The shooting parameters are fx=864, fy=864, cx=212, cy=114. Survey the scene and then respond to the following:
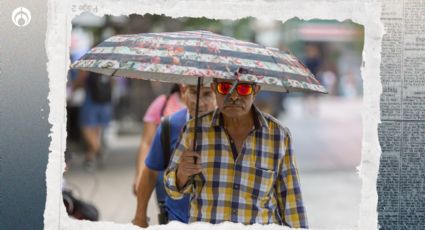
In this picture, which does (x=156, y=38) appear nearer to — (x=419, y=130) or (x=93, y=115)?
(x=419, y=130)

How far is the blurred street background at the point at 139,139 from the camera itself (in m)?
9.16

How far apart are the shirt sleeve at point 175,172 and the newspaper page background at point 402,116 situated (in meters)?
1.03

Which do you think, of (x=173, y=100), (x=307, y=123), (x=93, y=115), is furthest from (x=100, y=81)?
(x=307, y=123)

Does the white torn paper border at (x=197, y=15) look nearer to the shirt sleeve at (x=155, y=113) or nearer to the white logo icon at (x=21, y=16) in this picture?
the white logo icon at (x=21, y=16)

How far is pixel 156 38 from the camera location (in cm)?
398

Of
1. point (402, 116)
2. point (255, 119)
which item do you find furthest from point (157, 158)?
point (402, 116)

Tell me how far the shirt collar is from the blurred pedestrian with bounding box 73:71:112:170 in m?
7.83

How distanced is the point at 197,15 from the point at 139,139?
13.0m

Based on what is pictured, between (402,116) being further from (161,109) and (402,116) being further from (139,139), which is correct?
(139,139)

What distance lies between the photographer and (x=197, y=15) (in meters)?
4.50

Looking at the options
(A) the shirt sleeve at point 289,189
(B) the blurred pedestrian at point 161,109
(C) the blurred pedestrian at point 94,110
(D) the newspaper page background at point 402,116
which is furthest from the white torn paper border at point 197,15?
(C) the blurred pedestrian at point 94,110

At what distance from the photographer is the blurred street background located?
30.1ft

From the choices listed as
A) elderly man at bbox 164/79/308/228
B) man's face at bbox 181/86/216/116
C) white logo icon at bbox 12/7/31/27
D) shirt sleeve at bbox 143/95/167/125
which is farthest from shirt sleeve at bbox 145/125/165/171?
shirt sleeve at bbox 143/95/167/125

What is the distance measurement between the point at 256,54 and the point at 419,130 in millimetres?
1133
